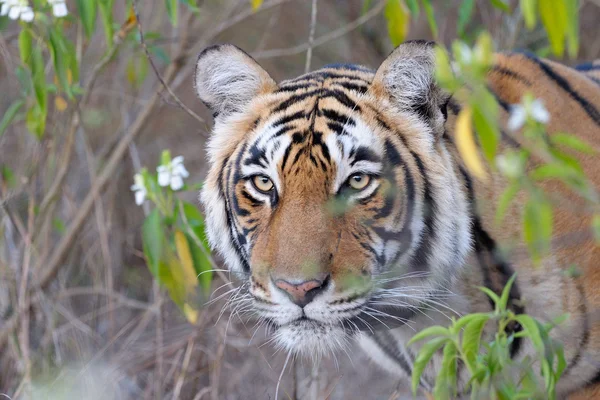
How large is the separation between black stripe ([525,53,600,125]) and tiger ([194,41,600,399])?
13 cm

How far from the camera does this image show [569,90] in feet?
7.54

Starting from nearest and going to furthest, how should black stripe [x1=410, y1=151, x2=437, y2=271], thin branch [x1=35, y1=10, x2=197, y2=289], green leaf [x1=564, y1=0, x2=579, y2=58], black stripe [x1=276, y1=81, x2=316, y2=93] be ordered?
green leaf [x1=564, y1=0, x2=579, y2=58] → black stripe [x1=410, y1=151, x2=437, y2=271] → black stripe [x1=276, y1=81, x2=316, y2=93] → thin branch [x1=35, y1=10, x2=197, y2=289]

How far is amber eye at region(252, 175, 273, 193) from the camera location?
1982mm

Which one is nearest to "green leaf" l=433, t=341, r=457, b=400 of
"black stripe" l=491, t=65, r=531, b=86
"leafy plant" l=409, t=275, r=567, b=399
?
"leafy plant" l=409, t=275, r=567, b=399

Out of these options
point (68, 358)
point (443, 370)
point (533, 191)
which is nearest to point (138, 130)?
point (68, 358)

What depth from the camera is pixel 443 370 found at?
1452mm

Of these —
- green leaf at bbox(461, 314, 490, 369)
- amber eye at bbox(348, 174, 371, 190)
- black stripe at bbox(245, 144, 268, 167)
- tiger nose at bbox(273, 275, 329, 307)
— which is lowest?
green leaf at bbox(461, 314, 490, 369)

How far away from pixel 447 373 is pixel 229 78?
110 centimetres

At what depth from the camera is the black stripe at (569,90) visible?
2.28 metres

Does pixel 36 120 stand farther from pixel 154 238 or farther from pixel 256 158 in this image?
pixel 256 158

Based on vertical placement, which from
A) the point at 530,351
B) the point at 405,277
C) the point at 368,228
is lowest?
the point at 530,351

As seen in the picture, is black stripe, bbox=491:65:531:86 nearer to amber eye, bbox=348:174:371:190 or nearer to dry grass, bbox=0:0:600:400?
amber eye, bbox=348:174:371:190

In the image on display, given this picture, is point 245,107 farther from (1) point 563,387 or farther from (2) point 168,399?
(2) point 168,399

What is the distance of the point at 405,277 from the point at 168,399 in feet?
4.51
